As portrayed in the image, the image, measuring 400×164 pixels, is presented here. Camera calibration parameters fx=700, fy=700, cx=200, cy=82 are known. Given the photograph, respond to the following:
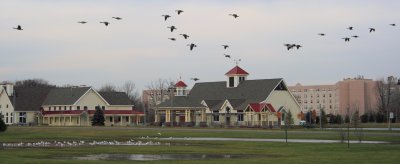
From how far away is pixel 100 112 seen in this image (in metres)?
117

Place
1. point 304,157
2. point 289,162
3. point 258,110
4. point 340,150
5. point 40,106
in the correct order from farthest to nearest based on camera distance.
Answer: point 40,106, point 258,110, point 340,150, point 304,157, point 289,162

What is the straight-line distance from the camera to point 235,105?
115 m

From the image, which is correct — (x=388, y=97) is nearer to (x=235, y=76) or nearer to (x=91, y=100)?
(x=235, y=76)

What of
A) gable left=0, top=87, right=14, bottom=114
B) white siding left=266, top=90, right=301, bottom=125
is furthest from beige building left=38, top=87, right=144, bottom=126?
white siding left=266, top=90, right=301, bottom=125

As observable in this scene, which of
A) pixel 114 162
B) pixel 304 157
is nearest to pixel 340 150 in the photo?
pixel 304 157

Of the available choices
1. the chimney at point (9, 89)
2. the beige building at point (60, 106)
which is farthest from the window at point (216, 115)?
the chimney at point (9, 89)

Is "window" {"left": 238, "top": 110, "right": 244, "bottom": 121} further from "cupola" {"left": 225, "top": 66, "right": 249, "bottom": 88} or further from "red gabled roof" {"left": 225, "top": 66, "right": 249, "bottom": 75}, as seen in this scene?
"red gabled roof" {"left": 225, "top": 66, "right": 249, "bottom": 75}

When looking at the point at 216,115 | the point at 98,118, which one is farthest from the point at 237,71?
the point at 98,118

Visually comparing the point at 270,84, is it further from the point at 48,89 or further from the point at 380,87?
the point at 380,87

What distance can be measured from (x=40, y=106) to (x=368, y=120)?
2421 inches

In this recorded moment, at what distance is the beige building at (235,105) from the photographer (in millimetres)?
110062

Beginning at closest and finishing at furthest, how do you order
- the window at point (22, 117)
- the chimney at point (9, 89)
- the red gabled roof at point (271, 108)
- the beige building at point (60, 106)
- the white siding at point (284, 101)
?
1. the red gabled roof at point (271, 108)
2. the white siding at point (284, 101)
3. the beige building at point (60, 106)
4. the window at point (22, 117)
5. the chimney at point (9, 89)

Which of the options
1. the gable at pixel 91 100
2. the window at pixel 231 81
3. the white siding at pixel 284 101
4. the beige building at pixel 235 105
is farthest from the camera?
the gable at pixel 91 100

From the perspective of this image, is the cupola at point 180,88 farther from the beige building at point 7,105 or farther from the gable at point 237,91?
the beige building at point 7,105
